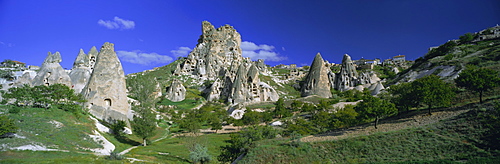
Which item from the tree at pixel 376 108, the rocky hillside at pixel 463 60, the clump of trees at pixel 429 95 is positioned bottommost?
the tree at pixel 376 108

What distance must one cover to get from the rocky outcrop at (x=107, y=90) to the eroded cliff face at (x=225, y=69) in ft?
128

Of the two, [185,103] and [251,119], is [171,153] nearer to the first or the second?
[251,119]

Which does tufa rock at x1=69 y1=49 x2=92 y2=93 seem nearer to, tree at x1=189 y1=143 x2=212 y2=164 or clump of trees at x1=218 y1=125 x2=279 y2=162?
tree at x1=189 y1=143 x2=212 y2=164

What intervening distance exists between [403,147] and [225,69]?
83734 mm

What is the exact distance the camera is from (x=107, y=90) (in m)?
34.1

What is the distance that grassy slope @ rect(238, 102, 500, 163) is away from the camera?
14633 mm

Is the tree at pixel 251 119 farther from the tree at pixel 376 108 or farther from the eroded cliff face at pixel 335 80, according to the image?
the eroded cliff face at pixel 335 80

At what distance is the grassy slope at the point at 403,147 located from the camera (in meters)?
14.6

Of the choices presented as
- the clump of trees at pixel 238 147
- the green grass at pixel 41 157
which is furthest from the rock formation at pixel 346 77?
the green grass at pixel 41 157

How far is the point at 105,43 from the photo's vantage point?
3725cm

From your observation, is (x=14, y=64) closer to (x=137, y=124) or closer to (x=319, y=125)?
(x=137, y=124)

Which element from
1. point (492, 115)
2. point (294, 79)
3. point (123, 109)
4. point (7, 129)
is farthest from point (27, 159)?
point (294, 79)

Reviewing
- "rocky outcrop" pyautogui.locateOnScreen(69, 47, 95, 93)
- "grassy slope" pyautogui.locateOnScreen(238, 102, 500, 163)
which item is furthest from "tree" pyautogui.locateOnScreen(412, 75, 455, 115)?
"rocky outcrop" pyautogui.locateOnScreen(69, 47, 95, 93)

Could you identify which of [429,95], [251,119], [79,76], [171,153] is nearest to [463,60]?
[429,95]
